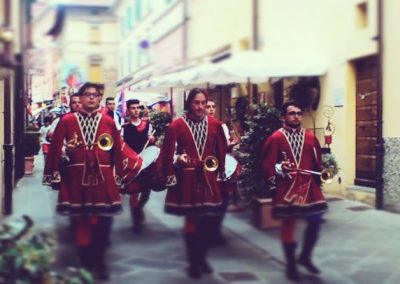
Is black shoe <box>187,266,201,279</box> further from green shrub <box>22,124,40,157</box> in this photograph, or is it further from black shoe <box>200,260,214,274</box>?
green shrub <box>22,124,40,157</box>

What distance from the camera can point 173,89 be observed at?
69 centimetres

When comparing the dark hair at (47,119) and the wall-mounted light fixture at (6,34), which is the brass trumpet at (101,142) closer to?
the dark hair at (47,119)

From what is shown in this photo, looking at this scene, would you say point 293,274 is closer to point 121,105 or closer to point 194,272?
point 194,272

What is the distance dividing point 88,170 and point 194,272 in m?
0.14

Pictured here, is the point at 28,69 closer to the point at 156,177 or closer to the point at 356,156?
the point at 156,177

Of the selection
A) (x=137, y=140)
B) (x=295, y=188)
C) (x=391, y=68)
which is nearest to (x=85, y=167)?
(x=137, y=140)

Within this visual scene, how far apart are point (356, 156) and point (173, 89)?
43 centimetres

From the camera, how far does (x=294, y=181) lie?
2.18ft

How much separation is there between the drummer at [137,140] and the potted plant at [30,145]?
0.09 meters

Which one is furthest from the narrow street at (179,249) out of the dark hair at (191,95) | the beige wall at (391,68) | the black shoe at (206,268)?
the beige wall at (391,68)

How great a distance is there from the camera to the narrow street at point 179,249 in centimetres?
58

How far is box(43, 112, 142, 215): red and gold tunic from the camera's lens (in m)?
0.62

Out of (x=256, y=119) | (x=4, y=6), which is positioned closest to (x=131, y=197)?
(x=256, y=119)

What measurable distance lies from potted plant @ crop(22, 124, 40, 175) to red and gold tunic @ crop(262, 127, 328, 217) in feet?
0.76
